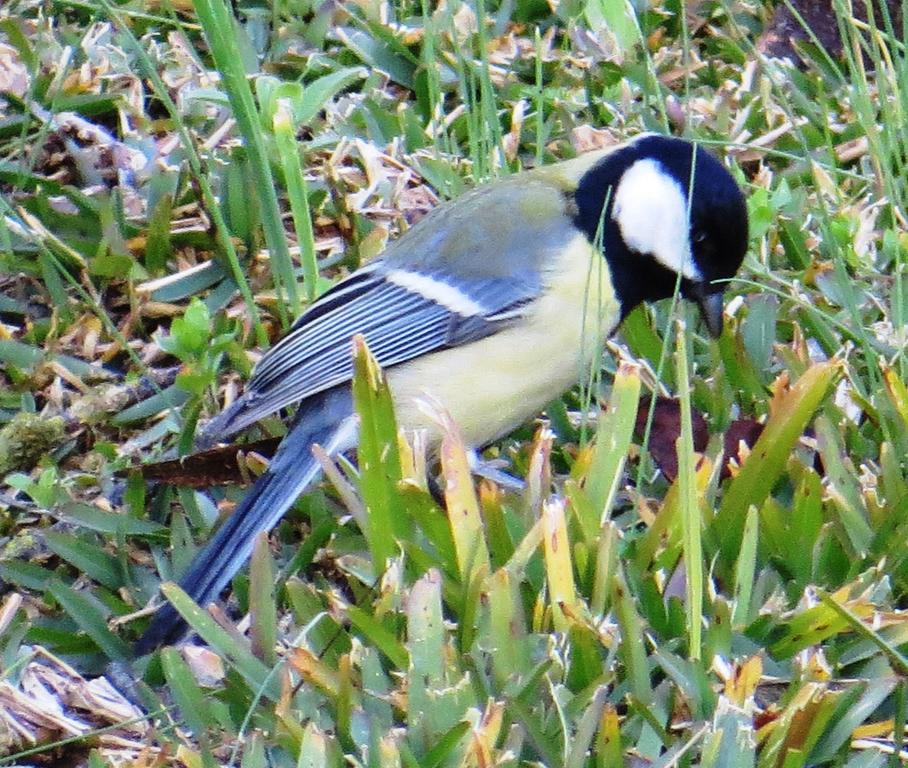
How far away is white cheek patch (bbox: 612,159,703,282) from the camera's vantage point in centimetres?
332

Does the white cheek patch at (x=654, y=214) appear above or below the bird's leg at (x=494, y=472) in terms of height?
above

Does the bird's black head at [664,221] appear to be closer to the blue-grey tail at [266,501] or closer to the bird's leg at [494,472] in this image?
the bird's leg at [494,472]

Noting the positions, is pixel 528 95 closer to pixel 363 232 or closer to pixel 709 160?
pixel 363 232

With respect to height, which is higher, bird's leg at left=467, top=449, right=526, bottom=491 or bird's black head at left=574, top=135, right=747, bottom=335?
bird's black head at left=574, top=135, right=747, bottom=335

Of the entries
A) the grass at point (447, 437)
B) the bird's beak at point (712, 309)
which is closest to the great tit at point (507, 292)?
the bird's beak at point (712, 309)

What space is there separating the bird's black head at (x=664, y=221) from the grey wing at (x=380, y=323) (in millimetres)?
240

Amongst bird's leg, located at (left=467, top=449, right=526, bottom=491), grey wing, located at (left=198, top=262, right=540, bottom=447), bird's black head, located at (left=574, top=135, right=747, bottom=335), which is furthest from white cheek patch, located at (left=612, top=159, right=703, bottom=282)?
bird's leg, located at (left=467, top=449, right=526, bottom=491)

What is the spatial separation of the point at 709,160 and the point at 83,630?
5.61 feet

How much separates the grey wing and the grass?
0.37 ft

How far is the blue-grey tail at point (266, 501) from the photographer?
2.69 metres

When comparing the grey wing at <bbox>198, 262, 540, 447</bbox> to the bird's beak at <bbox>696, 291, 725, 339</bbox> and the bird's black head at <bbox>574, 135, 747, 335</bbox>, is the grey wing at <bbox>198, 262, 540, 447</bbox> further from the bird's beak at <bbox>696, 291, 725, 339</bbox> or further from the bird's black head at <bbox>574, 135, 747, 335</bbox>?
the bird's beak at <bbox>696, 291, 725, 339</bbox>

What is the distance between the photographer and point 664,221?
3338 millimetres

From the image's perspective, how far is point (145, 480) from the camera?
3.16m

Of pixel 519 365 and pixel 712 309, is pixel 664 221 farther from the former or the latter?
pixel 519 365
